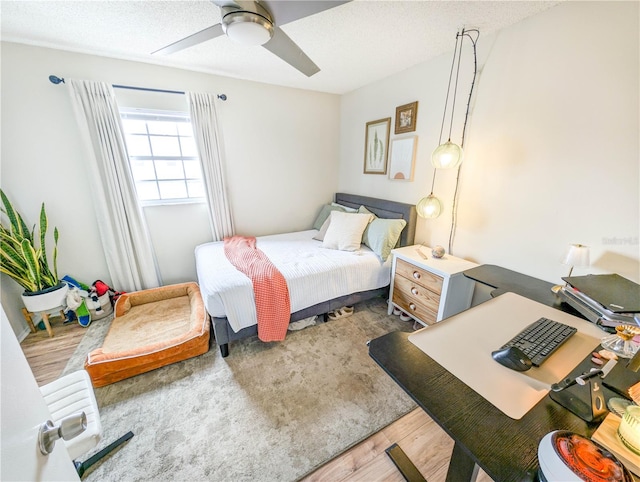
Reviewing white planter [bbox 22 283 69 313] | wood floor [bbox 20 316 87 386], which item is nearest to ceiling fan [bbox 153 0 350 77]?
white planter [bbox 22 283 69 313]

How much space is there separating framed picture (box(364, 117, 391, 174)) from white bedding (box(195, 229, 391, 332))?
1039 millimetres

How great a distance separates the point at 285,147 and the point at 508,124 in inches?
94.8

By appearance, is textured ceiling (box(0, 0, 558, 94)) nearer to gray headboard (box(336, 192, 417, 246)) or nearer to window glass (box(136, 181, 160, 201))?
window glass (box(136, 181, 160, 201))

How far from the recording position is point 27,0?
146 cm

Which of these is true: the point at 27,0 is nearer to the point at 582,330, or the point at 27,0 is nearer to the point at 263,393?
the point at 263,393

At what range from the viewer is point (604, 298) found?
1142mm

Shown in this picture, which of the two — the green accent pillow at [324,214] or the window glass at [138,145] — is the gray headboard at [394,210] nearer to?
the green accent pillow at [324,214]

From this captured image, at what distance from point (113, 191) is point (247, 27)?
2169mm

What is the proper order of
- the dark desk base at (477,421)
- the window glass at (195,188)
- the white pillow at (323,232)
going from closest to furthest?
the dark desk base at (477,421) → the window glass at (195,188) → the white pillow at (323,232)

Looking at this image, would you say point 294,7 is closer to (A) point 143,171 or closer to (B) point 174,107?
(B) point 174,107

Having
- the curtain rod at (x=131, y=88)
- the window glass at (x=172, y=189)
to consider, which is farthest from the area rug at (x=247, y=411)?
the curtain rod at (x=131, y=88)

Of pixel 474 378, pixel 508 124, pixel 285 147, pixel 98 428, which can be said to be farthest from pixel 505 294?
pixel 285 147

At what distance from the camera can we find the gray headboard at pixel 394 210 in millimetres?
2537

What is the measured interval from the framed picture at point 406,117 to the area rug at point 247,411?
7.27 ft
